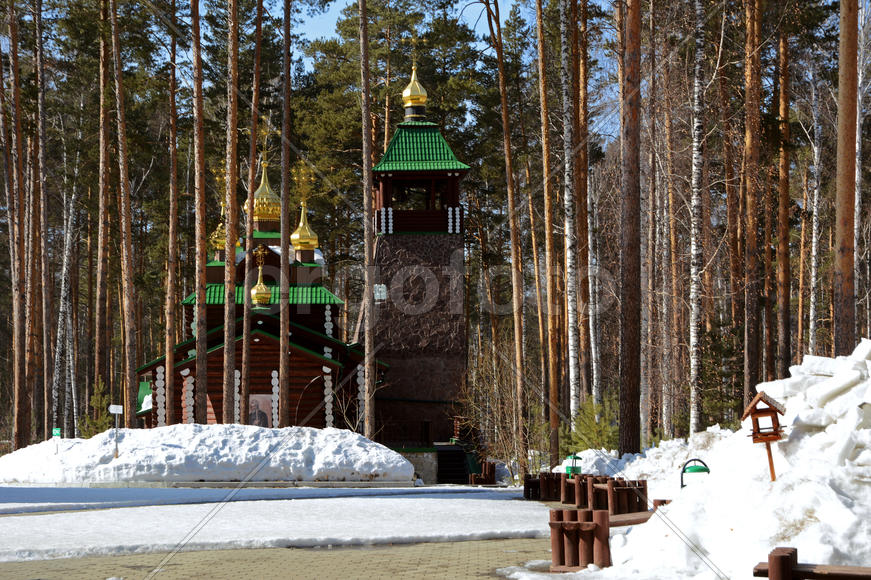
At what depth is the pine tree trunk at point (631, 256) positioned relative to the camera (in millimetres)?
15695

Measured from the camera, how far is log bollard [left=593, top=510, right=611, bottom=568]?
25.6 ft

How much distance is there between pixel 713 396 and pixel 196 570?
18390 millimetres

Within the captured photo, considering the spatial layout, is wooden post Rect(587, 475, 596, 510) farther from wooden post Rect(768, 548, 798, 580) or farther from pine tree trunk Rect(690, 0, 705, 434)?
pine tree trunk Rect(690, 0, 705, 434)

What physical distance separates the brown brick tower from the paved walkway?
872 inches

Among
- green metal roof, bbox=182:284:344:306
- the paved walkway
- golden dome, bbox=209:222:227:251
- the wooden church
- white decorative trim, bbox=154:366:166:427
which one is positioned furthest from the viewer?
golden dome, bbox=209:222:227:251

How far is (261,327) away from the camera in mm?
31625

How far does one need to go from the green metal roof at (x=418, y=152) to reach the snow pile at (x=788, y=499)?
23.5m

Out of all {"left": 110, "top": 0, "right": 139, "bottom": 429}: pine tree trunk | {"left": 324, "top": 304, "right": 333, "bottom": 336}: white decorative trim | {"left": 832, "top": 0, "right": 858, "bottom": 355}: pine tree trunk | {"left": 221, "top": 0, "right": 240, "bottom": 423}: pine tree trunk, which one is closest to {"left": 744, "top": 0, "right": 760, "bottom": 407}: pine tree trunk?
{"left": 832, "top": 0, "right": 858, "bottom": 355}: pine tree trunk

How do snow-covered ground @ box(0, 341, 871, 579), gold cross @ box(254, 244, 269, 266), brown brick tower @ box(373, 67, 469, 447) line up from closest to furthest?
snow-covered ground @ box(0, 341, 871, 579), brown brick tower @ box(373, 67, 469, 447), gold cross @ box(254, 244, 269, 266)

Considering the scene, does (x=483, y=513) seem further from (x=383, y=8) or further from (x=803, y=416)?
(x=383, y=8)

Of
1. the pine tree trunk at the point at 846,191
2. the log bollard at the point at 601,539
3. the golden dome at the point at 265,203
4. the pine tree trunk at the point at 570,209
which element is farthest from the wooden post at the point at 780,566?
the golden dome at the point at 265,203

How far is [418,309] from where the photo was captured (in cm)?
3162

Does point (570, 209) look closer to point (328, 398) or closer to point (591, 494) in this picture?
point (591, 494)

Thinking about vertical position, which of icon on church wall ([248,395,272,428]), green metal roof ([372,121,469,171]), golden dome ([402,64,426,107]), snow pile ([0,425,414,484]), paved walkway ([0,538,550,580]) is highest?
golden dome ([402,64,426,107])
